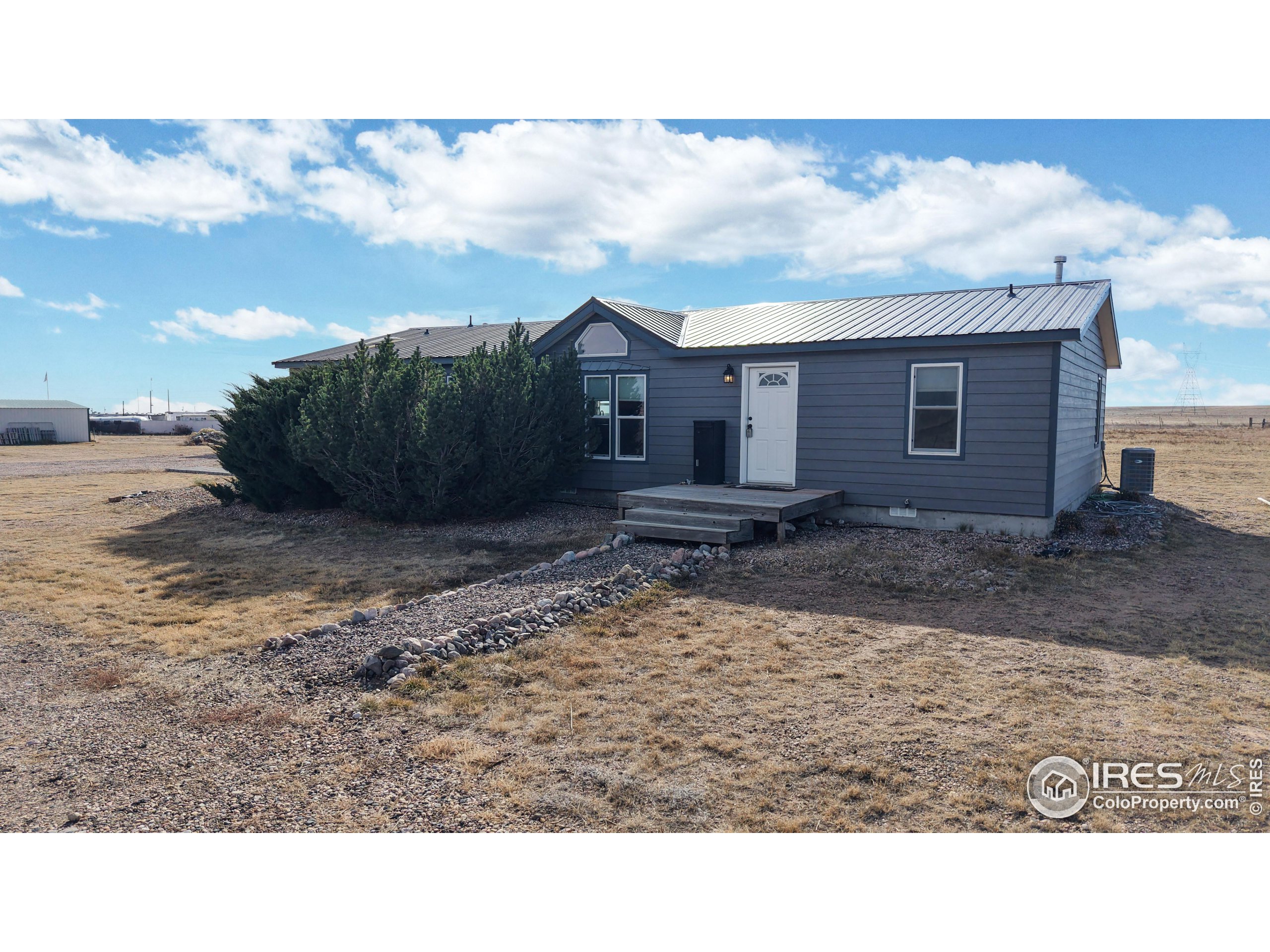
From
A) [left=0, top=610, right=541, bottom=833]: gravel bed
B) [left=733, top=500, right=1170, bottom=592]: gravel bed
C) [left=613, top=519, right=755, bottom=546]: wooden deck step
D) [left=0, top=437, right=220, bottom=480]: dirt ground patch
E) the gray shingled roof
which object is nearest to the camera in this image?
[left=0, top=610, right=541, bottom=833]: gravel bed

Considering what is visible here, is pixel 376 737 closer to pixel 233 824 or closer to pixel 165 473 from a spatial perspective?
pixel 233 824

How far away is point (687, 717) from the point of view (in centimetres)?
404

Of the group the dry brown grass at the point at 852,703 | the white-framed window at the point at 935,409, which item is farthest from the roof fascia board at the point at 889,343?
the dry brown grass at the point at 852,703

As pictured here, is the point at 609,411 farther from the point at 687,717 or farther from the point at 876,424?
the point at 687,717

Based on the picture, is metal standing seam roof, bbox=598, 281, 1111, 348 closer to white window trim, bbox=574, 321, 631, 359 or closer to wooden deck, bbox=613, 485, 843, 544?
white window trim, bbox=574, 321, 631, 359

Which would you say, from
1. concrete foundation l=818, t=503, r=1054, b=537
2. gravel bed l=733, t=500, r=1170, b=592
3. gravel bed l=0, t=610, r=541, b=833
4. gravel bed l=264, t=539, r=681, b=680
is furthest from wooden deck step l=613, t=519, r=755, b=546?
gravel bed l=0, t=610, r=541, b=833

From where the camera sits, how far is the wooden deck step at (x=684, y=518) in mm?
8570

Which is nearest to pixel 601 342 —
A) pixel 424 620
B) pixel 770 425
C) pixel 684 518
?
pixel 770 425

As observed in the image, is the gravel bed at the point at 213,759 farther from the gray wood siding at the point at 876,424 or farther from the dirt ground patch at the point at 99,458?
the dirt ground patch at the point at 99,458

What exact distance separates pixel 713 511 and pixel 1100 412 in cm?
853

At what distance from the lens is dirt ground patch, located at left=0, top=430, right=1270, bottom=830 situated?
314 cm

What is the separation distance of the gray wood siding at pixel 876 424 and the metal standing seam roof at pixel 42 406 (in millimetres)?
35216

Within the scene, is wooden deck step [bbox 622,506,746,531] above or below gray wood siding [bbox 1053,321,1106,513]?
below

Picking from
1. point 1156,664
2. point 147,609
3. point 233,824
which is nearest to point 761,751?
point 233,824
